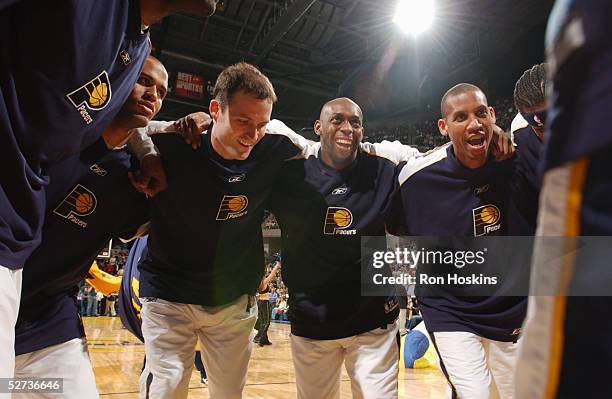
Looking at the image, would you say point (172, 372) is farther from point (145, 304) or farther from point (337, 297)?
point (337, 297)

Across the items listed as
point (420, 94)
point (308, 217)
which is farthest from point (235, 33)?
point (308, 217)

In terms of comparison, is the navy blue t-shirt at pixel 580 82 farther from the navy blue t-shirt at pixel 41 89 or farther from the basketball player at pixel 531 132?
the basketball player at pixel 531 132

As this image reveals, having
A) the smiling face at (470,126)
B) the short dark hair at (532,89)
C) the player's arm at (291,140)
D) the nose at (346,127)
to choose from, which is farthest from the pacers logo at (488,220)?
the player's arm at (291,140)

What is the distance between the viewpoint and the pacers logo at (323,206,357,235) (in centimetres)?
330

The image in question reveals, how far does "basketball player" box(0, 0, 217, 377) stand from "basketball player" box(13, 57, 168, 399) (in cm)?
86

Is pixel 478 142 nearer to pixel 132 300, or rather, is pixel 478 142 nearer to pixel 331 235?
pixel 331 235

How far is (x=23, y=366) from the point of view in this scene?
7.52ft

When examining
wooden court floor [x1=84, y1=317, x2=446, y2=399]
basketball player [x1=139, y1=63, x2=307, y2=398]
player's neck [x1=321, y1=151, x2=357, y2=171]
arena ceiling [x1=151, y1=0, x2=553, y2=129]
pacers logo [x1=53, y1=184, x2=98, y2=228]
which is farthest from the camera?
arena ceiling [x1=151, y1=0, x2=553, y2=129]

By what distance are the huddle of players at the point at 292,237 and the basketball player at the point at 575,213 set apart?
8.11ft

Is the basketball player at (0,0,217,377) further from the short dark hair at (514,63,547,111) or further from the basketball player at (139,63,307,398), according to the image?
the short dark hair at (514,63,547,111)

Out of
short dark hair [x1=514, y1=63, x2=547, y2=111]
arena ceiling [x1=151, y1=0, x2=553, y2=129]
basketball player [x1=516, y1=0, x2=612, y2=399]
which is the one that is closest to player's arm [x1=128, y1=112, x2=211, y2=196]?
short dark hair [x1=514, y1=63, x2=547, y2=111]

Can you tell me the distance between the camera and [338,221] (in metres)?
3.32

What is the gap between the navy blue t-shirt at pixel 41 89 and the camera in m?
1.38

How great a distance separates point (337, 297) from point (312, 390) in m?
0.68
